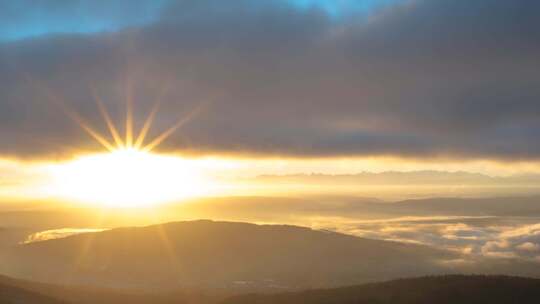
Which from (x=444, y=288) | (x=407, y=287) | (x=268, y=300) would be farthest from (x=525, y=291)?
(x=268, y=300)

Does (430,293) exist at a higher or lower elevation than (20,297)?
higher

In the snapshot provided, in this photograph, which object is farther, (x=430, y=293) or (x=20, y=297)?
(x=20, y=297)

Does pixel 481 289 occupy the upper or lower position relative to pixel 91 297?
upper

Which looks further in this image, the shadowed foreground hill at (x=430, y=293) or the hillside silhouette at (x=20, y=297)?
the hillside silhouette at (x=20, y=297)

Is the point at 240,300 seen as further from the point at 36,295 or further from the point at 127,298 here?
the point at 127,298

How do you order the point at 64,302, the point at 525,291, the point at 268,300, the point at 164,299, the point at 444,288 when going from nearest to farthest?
Answer: the point at 525,291
the point at 444,288
the point at 64,302
the point at 268,300
the point at 164,299

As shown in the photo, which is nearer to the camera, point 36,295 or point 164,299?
point 36,295

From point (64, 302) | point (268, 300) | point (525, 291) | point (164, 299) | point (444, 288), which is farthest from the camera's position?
point (164, 299)

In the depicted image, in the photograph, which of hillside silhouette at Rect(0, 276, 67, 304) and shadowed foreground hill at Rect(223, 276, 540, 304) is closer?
shadowed foreground hill at Rect(223, 276, 540, 304)
